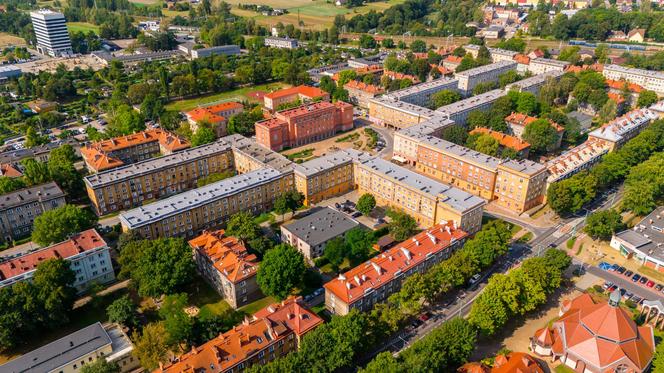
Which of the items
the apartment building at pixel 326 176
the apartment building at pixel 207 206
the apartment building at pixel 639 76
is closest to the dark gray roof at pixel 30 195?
the apartment building at pixel 207 206

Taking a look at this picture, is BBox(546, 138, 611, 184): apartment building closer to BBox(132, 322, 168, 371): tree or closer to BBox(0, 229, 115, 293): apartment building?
BBox(132, 322, 168, 371): tree

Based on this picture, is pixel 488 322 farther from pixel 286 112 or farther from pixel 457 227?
pixel 286 112

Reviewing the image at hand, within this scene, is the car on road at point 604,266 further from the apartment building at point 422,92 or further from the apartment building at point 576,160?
the apartment building at point 422,92

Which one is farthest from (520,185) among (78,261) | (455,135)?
(78,261)

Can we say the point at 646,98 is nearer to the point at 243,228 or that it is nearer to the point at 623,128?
the point at 623,128

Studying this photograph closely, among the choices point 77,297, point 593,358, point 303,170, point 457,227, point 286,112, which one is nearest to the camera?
point 593,358

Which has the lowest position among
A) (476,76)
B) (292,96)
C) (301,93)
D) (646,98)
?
(292,96)

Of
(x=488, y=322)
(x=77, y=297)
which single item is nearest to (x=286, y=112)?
(x=77, y=297)
